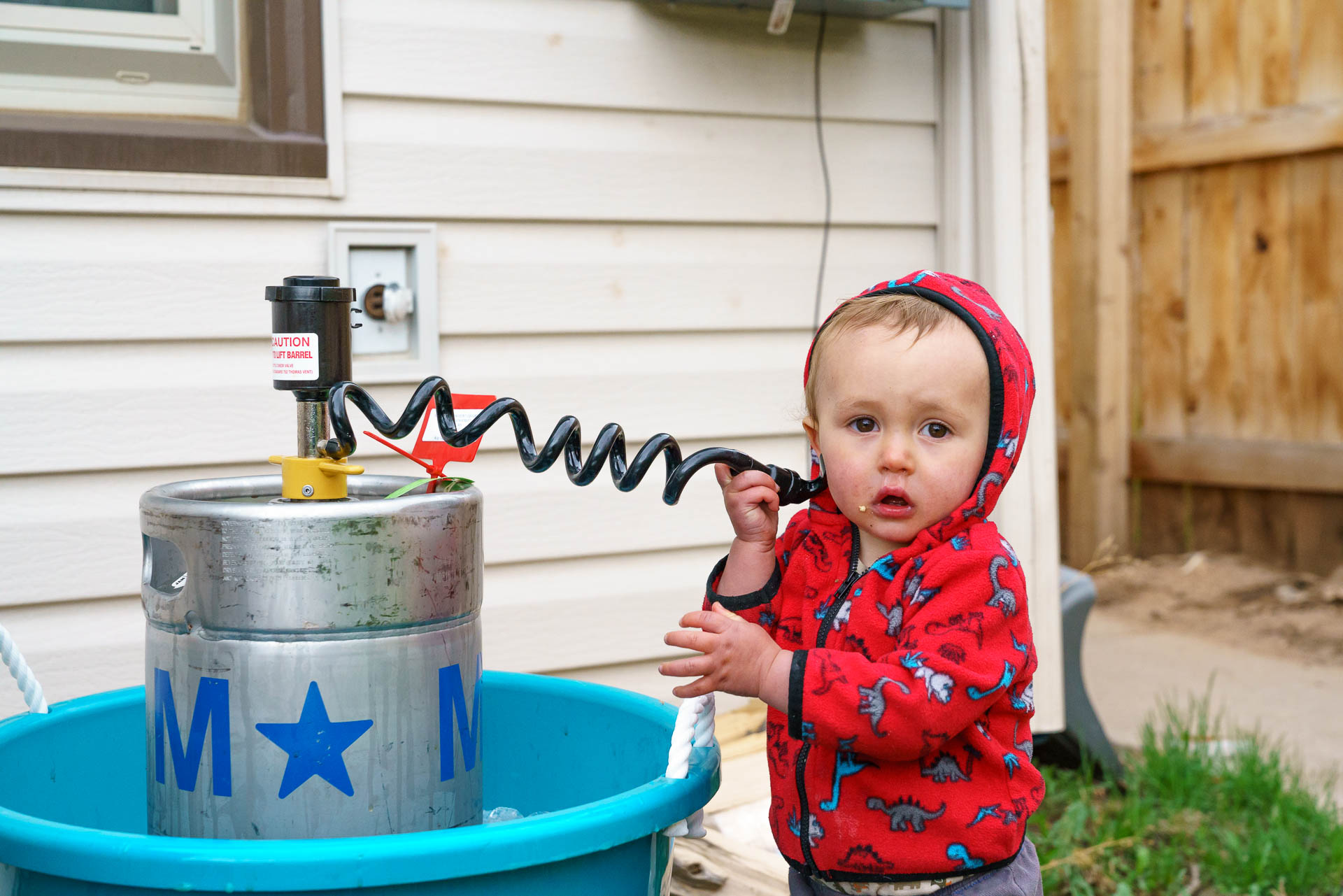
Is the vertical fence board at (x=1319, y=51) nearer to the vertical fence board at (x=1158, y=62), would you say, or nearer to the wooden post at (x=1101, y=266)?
the vertical fence board at (x=1158, y=62)

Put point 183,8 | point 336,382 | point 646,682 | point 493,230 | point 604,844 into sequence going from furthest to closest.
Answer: point 646,682
point 493,230
point 183,8
point 336,382
point 604,844

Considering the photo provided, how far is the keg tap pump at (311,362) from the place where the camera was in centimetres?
107

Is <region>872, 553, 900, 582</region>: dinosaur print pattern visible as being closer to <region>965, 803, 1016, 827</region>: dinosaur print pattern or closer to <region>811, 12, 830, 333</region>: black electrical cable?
<region>965, 803, 1016, 827</region>: dinosaur print pattern

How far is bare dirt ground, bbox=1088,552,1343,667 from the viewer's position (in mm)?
4570

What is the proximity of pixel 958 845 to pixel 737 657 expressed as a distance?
314mm

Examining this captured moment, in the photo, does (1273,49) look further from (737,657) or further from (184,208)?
(737,657)

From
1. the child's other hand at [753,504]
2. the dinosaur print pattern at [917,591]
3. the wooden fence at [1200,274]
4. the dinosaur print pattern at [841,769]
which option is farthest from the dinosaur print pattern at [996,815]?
the wooden fence at [1200,274]

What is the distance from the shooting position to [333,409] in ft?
3.46

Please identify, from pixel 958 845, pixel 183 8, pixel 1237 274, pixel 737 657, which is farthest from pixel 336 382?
pixel 1237 274

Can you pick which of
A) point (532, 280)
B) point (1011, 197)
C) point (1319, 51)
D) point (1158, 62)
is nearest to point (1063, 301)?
point (1158, 62)

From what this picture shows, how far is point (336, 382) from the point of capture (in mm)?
1094

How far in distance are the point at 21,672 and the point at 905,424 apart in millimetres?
899

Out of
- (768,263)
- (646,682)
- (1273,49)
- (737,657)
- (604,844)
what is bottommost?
(646,682)

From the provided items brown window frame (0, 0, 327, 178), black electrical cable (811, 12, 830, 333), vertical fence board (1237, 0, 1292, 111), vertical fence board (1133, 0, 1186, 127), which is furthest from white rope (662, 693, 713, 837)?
vertical fence board (1133, 0, 1186, 127)
